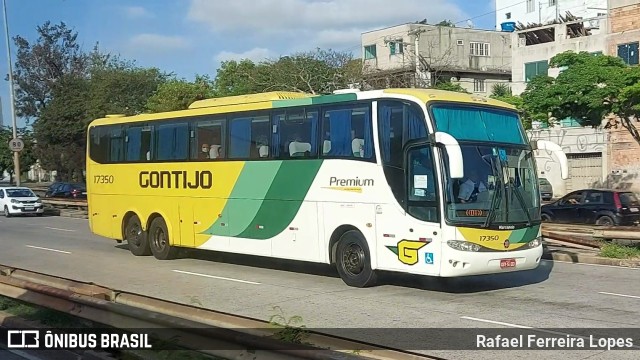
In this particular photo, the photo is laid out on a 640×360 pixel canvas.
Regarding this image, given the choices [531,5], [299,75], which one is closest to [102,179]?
[299,75]

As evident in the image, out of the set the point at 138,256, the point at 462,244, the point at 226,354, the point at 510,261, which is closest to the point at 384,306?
the point at 462,244

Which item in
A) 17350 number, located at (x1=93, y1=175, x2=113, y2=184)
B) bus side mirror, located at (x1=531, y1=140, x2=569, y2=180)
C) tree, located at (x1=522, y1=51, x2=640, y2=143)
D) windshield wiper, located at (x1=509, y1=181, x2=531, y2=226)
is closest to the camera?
windshield wiper, located at (x1=509, y1=181, x2=531, y2=226)

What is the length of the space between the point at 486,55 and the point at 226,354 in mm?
56342

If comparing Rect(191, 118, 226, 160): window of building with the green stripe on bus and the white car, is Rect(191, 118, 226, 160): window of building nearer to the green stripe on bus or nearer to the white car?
the green stripe on bus

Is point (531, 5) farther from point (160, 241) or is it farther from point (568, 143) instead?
point (160, 241)

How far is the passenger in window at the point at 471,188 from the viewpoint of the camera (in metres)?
11.5

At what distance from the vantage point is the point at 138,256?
1811 centimetres

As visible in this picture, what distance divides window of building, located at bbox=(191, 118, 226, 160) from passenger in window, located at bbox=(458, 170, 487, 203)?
6.01 metres

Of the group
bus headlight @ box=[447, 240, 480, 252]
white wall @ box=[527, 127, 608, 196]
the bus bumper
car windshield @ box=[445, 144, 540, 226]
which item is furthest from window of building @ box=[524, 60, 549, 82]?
bus headlight @ box=[447, 240, 480, 252]

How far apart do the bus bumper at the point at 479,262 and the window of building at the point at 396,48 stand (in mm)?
42881

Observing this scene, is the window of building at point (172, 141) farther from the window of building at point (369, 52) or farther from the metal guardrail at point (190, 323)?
the window of building at point (369, 52)

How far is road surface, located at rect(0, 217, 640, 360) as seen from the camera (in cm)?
966

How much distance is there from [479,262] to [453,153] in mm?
1803

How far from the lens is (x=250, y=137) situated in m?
15.1
